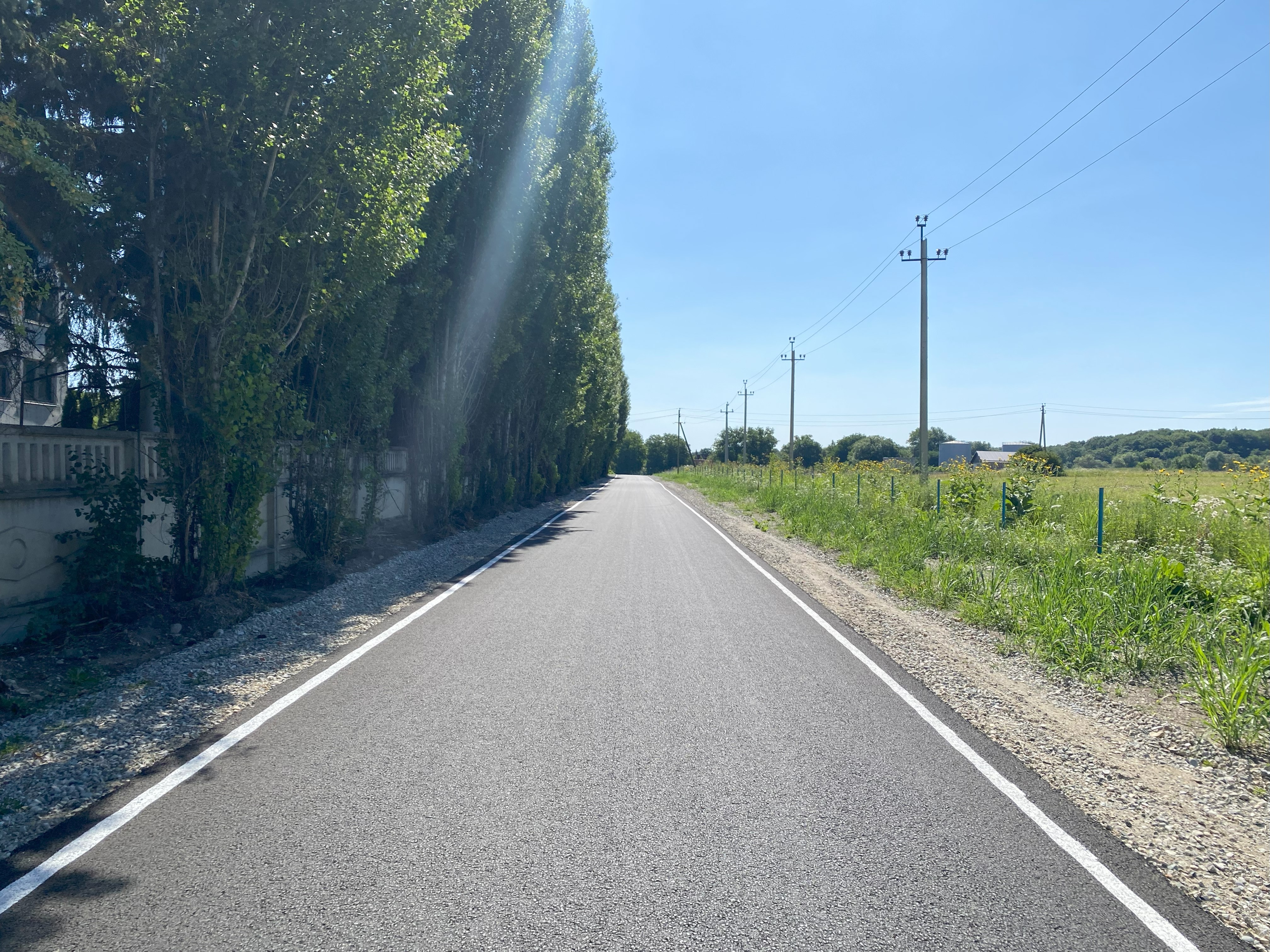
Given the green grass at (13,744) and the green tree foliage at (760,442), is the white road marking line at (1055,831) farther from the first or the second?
the green tree foliage at (760,442)

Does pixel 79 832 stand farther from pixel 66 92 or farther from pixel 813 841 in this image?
pixel 66 92

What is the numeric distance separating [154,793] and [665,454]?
138m

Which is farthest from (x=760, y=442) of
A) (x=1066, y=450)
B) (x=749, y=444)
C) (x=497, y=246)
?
(x=497, y=246)

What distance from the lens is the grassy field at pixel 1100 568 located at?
7211 mm

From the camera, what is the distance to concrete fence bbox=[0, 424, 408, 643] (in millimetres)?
7688

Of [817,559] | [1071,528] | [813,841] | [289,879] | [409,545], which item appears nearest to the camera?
[289,879]

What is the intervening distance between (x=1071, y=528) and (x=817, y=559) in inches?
173

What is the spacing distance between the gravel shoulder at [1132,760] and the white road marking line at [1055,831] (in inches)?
10.0

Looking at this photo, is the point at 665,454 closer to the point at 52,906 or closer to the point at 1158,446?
the point at 1158,446

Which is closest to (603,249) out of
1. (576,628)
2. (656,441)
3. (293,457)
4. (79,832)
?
(293,457)

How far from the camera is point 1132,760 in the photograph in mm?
5176

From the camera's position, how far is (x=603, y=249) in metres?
32.3

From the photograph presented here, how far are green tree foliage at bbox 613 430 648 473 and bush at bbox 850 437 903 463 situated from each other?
3262cm

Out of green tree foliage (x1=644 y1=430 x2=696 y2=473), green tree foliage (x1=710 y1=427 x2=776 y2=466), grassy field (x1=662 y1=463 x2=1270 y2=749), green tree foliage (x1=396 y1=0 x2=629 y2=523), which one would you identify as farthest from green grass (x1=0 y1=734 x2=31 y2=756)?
green tree foliage (x1=644 y1=430 x2=696 y2=473)
